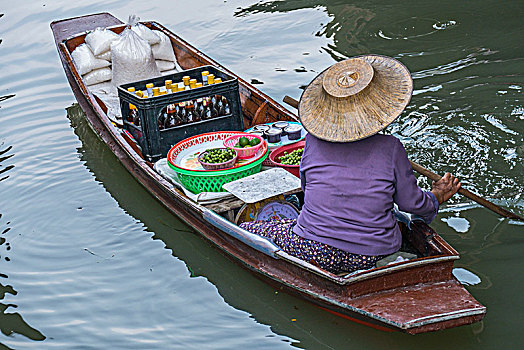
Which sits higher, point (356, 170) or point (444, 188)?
point (356, 170)

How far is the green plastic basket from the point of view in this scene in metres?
3.92

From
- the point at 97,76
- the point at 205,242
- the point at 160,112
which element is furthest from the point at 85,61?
the point at 205,242

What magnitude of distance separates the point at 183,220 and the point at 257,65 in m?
3.15

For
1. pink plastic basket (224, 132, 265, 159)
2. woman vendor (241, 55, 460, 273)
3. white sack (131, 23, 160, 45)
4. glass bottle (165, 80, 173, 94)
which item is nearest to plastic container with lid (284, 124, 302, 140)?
pink plastic basket (224, 132, 265, 159)

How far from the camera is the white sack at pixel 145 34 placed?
19.0 ft

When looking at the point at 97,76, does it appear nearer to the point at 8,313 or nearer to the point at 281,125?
the point at 281,125

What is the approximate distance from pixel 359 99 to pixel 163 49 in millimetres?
3397

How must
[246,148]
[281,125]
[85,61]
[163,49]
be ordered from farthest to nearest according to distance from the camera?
[163,49]
[85,61]
[281,125]
[246,148]

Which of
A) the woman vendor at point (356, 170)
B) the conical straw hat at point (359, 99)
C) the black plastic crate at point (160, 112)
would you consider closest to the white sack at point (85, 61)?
the black plastic crate at point (160, 112)

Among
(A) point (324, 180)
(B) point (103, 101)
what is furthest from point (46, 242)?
(A) point (324, 180)

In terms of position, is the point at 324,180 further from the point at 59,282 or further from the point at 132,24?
the point at 132,24

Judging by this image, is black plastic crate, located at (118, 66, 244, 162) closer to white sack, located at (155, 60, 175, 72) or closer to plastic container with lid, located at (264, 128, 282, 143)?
plastic container with lid, located at (264, 128, 282, 143)

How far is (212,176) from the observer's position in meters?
3.93

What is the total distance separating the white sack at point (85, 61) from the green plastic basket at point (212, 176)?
2148mm
